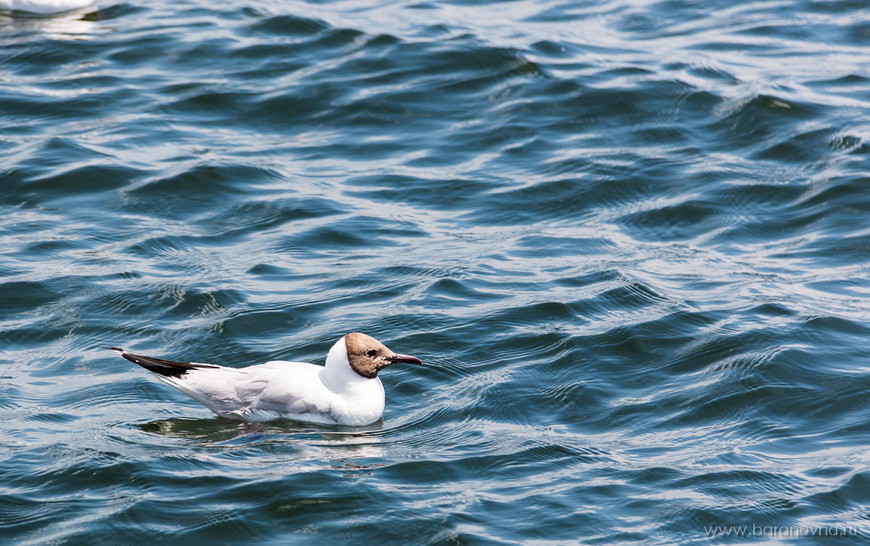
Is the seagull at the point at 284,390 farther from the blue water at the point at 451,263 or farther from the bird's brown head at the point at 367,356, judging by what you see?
the blue water at the point at 451,263

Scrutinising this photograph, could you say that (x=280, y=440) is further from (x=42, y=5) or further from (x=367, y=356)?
(x=42, y=5)

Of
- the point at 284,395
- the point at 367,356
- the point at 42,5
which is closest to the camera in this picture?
the point at 284,395

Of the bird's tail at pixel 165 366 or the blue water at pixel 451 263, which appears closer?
the blue water at pixel 451 263

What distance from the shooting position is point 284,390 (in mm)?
7531

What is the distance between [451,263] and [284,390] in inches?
107

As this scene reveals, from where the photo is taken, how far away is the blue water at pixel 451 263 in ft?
22.0

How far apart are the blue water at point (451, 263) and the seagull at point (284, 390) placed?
4.8 inches

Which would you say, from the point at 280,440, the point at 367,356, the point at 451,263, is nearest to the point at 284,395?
the point at 280,440

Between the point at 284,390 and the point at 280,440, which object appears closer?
the point at 280,440

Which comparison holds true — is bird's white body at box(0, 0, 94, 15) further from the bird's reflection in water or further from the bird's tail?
the bird's reflection in water

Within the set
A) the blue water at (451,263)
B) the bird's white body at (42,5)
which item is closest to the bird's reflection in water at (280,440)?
the blue water at (451,263)

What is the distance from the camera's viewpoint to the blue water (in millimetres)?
6695

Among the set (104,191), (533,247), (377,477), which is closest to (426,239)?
(533,247)

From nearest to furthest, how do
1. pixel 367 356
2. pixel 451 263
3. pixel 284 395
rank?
pixel 284 395 → pixel 367 356 → pixel 451 263
